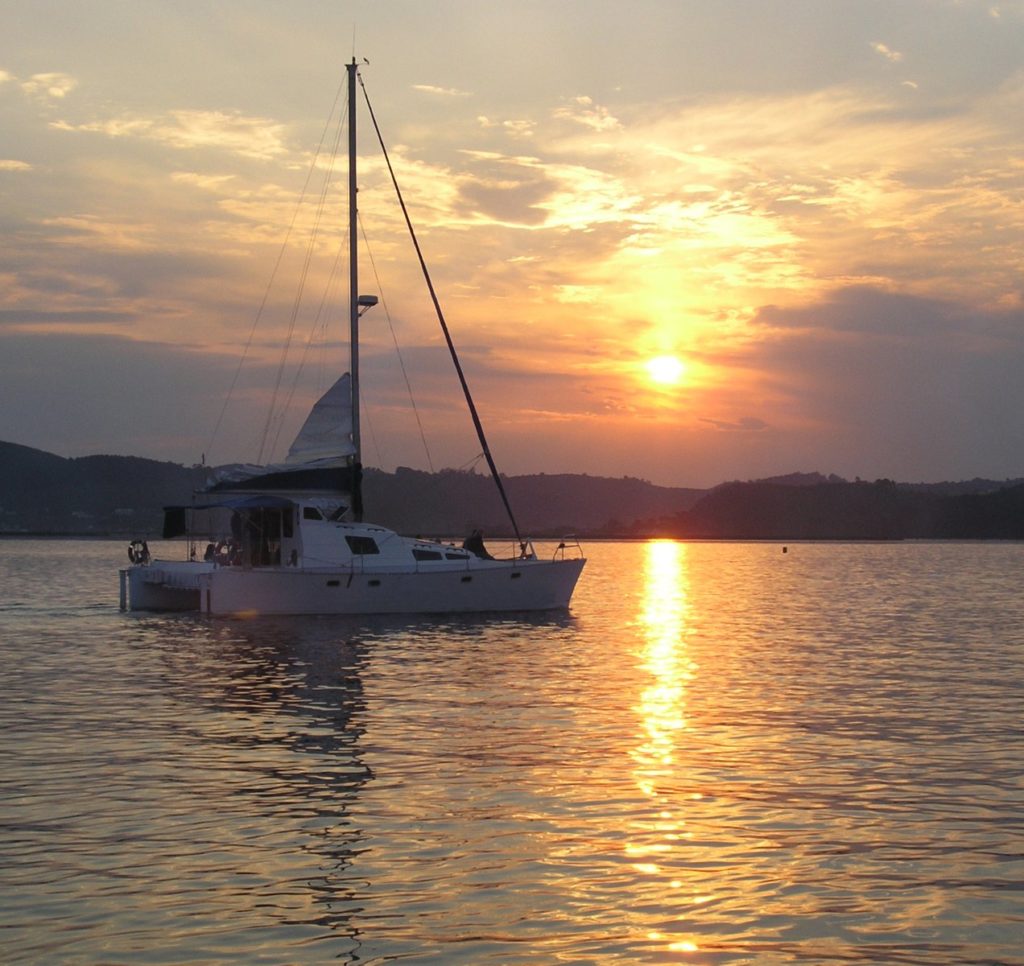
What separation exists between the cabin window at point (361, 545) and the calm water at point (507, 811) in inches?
378

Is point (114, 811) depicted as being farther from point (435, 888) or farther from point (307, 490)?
point (307, 490)

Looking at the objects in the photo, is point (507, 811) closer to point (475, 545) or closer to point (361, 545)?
point (361, 545)

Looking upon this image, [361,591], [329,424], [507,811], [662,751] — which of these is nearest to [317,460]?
[329,424]

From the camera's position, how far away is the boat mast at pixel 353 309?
132 feet

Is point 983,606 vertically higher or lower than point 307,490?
lower

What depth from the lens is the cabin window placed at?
39.4 m

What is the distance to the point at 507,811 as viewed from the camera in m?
13.4

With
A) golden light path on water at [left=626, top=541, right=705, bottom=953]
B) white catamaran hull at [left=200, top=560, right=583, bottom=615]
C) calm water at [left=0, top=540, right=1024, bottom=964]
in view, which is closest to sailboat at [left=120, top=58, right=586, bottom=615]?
white catamaran hull at [left=200, top=560, right=583, bottom=615]

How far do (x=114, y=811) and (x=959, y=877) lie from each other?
836cm

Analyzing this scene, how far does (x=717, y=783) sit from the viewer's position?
14.9 metres

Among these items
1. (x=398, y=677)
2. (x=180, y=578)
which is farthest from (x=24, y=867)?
(x=180, y=578)

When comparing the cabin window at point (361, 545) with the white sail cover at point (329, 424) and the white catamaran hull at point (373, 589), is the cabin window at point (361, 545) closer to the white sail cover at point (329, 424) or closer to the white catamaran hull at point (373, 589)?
the white catamaran hull at point (373, 589)

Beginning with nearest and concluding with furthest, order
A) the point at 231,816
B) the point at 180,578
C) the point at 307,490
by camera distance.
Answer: the point at 231,816, the point at 307,490, the point at 180,578

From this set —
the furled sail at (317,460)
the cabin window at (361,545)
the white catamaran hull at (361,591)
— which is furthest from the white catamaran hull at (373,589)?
the furled sail at (317,460)
